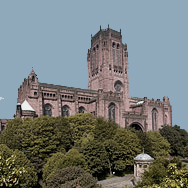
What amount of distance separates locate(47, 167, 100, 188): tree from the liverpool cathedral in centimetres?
2681

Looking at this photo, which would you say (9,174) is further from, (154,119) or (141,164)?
(154,119)

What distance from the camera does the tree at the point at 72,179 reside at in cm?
2680

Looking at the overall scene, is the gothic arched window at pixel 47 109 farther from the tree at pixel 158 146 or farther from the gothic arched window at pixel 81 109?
the tree at pixel 158 146

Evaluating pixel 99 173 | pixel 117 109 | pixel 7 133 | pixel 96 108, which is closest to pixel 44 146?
pixel 7 133

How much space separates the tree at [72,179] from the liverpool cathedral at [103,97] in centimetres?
2681

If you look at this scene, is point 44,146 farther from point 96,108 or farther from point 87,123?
point 96,108

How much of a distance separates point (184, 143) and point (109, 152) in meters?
31.0

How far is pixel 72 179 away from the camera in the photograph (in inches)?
1144

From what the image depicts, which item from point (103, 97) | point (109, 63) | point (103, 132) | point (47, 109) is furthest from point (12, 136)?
point (109, 63)

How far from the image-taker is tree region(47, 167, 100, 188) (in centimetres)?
2680

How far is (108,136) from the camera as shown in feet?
152

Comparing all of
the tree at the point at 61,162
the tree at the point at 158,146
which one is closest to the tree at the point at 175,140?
the tree at the point at 158,146

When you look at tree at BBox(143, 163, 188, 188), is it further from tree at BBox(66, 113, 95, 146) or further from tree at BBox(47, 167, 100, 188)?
tree at BBox(66, 113, 95, 146)

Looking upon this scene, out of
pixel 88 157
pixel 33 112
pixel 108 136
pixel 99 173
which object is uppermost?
pixel 33 112
